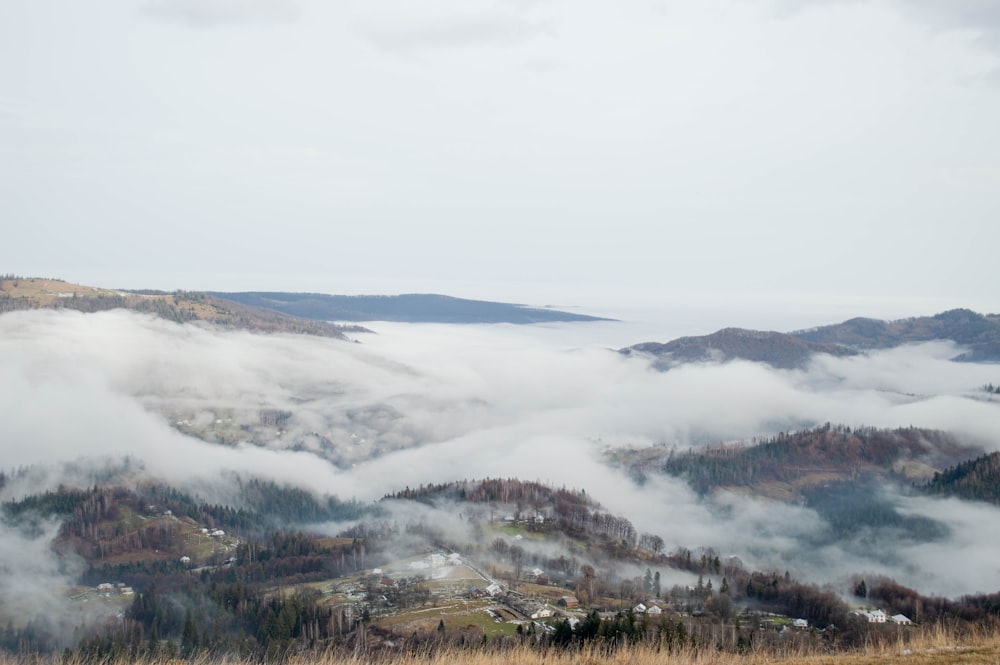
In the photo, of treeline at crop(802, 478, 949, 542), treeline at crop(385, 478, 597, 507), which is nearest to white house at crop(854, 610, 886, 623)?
treeline at crop(385, 478, 597, 507)

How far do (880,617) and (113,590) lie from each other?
4739 inches

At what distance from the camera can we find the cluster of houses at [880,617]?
84812mm

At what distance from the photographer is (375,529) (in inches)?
5994

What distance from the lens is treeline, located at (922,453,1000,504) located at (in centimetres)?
17338

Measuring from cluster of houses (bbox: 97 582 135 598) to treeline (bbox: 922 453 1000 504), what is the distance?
191 meters

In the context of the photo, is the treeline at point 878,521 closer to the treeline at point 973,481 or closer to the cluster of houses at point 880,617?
the treeline at point 973,481

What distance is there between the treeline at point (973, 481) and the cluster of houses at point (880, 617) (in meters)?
103

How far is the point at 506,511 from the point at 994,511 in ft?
383

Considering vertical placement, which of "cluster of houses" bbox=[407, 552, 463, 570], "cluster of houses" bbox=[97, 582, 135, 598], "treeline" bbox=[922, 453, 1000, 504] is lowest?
"cluster of houses" bbox=[97, 582, 135, 598]

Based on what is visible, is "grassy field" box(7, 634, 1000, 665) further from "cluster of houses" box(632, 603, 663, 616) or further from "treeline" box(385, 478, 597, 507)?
"treeline" box(385, 478, 597, 507)

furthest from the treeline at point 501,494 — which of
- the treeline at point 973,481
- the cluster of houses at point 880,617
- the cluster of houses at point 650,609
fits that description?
the treeline at point 973,481

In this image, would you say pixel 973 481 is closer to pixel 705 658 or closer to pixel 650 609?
pixel 650 609

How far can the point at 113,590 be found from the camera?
393 ft

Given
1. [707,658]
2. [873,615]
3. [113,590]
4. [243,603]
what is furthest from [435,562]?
[707,658]
